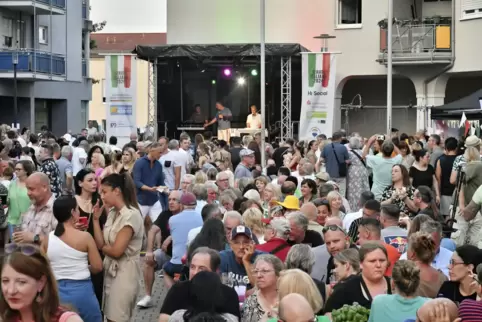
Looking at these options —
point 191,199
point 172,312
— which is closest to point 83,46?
point 191,199

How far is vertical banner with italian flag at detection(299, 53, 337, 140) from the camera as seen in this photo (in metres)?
29.2

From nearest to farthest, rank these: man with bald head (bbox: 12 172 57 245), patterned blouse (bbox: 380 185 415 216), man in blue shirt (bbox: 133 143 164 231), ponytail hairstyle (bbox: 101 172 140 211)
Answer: ponytail hairstyle (bbox: 101 172 140 211)
man with bald head (bbox: 12 172 57 245)
patterned blouse (bbox: 380 185 415 216)
man in blue shirt (bbox: 133 143 164 231)

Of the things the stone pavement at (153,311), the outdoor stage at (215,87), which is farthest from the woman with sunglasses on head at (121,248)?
the outdoor stage at (215,87)

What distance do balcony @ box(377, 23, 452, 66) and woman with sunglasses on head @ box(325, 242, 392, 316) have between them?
31.1 m

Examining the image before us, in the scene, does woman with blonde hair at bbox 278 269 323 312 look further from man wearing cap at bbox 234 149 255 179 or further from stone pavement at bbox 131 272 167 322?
man wearing cap at bbox 234 149 255 179

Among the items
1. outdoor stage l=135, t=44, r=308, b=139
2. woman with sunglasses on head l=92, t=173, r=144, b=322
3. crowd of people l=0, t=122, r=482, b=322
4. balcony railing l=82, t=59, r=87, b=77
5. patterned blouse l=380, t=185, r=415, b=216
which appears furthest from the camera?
balcony railing l=82, t=59, r=87, b=77

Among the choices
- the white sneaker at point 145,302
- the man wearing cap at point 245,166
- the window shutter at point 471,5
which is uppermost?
the window shutter at point 471,5

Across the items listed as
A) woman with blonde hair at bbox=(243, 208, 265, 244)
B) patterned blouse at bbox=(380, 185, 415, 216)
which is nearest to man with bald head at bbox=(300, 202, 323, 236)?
woman with blonde hair at bbox=(243, 208, 265, 244)

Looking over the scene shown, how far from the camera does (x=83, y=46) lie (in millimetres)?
57719

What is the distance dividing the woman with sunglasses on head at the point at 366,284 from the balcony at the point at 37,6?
3949 centimetres

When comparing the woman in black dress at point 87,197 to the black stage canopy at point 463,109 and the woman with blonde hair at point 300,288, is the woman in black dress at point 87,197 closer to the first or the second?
the woman with blonde hair at point 300,288

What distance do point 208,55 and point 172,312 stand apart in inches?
1007

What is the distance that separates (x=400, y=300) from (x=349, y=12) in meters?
35.4

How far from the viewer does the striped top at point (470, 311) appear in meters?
6.80
